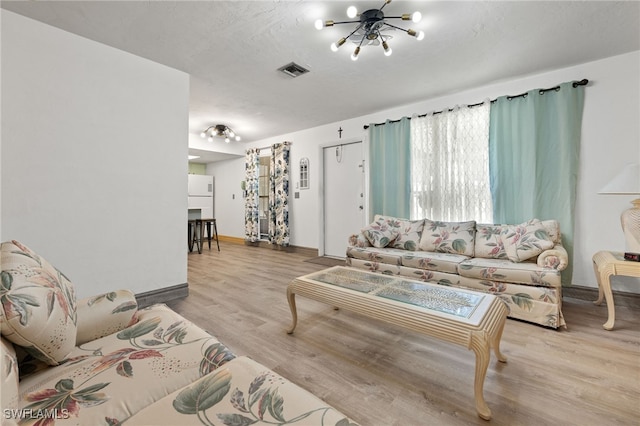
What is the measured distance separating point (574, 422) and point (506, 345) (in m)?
0.73

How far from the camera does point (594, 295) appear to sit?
9.21 feet

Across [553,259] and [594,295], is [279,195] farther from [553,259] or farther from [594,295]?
[594,295]

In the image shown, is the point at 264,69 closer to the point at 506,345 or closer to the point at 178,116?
the point at 178,116

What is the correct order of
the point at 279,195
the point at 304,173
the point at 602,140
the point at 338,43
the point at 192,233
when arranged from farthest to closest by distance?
the point at 192,233 → the point at 279,195 → the point at 304,173 → the point at 602,140 → the point at 338,43

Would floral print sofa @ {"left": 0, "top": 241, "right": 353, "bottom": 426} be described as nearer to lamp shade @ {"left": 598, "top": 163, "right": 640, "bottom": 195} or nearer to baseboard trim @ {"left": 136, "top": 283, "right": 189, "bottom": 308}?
baseboard trim @ {"left": 136, "top": 283, "right": 189, "bottom": 308}

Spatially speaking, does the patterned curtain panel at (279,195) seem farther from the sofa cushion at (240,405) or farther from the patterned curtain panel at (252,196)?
the sofa cushion at (240,405)

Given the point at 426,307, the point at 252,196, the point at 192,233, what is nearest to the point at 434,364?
the point at 426,307

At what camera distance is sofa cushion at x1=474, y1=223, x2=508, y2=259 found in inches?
116

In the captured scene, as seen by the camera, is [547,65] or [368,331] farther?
[547,65]

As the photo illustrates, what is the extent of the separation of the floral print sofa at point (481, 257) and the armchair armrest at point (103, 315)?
101 inches

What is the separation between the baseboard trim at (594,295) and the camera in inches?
104

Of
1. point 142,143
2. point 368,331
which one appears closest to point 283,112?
point 142,143

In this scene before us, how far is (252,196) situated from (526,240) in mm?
5296

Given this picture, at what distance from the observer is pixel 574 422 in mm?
1279
